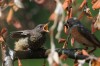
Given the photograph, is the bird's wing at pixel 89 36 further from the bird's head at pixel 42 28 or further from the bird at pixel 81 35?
the bird's head at pixel 42 28

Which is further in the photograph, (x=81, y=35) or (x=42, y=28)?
(x=42, y=28)

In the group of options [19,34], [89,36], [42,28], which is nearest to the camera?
[89,36]

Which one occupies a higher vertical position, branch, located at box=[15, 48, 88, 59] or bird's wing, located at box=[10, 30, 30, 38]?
bird's wing, located at box=[10, 30, 30, 38]

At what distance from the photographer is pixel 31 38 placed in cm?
223

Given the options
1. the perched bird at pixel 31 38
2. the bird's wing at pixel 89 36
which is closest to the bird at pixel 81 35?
the bird's wing at pixel 89 36

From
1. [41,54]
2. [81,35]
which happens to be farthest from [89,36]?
[41,54]

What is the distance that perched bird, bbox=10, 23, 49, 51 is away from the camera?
2.19 m

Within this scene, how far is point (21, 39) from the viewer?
90.8 inches

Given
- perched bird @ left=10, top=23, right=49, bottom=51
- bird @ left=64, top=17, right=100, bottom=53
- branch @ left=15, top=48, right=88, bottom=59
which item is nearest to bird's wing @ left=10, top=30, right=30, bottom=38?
perched bird @ left=10, top=23, right=49, bottom=51

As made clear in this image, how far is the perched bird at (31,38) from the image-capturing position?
2188mm

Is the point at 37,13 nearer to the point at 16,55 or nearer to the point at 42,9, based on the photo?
the point at 42,9

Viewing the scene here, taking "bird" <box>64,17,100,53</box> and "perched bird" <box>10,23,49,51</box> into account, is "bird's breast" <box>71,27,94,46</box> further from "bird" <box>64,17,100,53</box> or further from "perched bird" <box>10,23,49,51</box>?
"perched bird" <box>10,23,49,51</box>

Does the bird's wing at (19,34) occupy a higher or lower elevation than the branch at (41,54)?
higher

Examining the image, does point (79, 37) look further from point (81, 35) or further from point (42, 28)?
point (42, 28)
